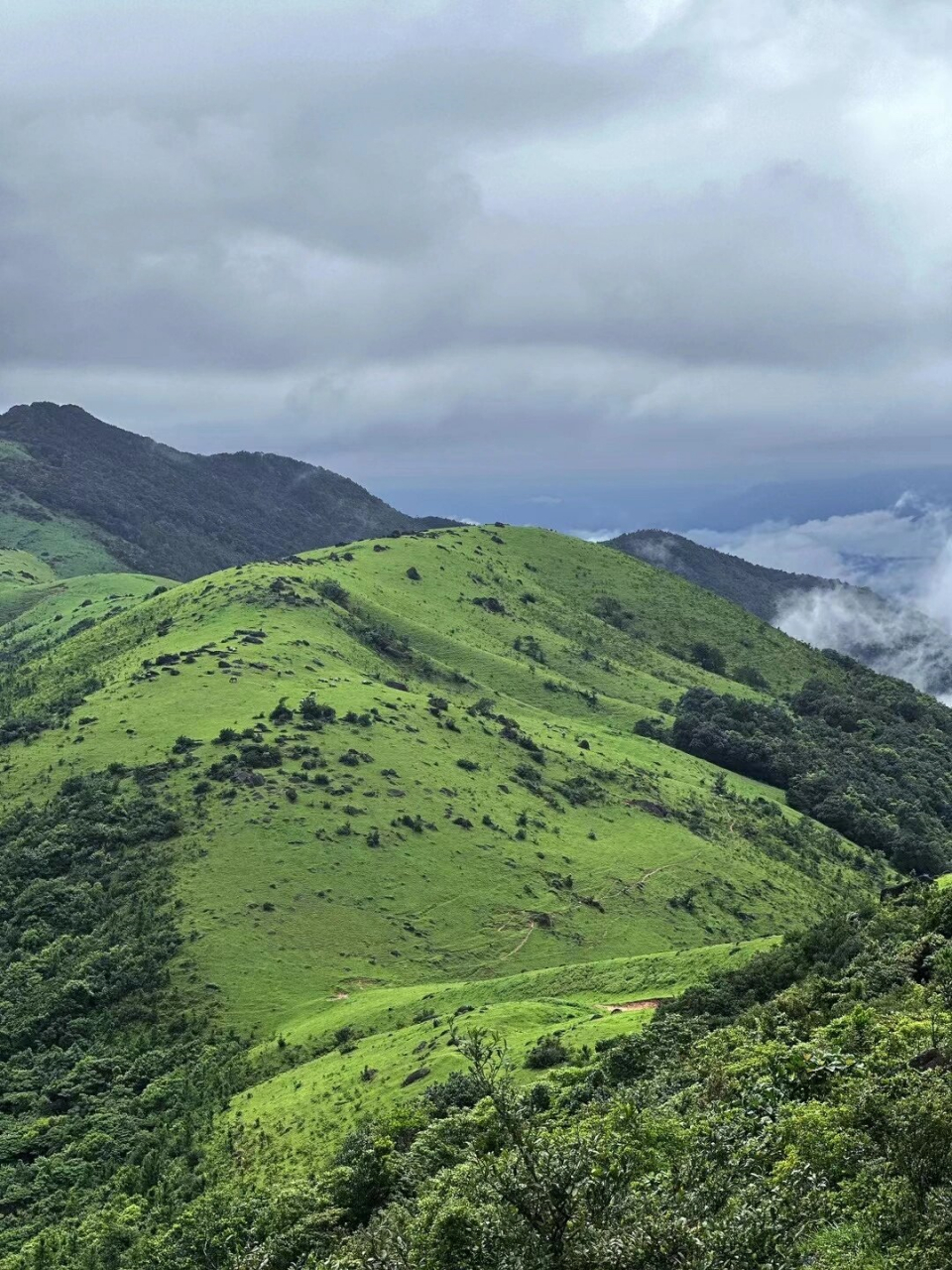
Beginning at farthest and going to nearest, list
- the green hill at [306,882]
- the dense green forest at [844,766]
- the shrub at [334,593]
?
the shrub at [334,593] < the dense green forest at [844,766] < the green hill at [306,882]

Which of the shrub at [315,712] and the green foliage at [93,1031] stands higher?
the shrub at [315,712]

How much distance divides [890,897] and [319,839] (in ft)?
161

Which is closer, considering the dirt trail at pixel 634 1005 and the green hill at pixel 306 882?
the green hill at pixel 306 882

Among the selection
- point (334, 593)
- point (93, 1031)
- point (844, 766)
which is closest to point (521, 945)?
point (93, 1031)

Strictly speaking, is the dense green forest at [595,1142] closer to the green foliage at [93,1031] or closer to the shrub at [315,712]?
the green foliage at [93,1031]

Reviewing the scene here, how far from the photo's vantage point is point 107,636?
172750 mm

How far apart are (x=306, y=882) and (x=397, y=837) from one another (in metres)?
12.2

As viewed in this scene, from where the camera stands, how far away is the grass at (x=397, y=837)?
3221 inches

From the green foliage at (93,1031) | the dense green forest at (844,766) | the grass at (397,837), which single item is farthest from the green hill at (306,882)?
the dense green forest at (844,766)

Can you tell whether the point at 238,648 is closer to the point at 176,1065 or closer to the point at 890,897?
the point at 176,1065

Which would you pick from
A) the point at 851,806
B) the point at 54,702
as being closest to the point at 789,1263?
the point at 54,702

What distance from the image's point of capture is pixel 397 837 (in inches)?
4387

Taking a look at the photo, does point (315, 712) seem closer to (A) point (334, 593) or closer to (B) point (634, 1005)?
(A) point (334, 593)

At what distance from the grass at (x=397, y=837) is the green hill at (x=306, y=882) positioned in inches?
13.3
